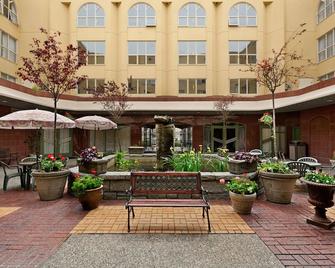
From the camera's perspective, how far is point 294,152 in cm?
1850

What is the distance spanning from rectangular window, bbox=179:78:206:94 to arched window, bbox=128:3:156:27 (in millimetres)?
6263

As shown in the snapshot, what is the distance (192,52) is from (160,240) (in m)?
20.8

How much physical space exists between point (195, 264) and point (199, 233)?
42.7 inches

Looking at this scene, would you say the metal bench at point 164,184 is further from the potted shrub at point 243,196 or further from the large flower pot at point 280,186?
the large flower pot at point 280,186

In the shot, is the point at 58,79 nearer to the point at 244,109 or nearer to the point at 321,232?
the point at 321,232

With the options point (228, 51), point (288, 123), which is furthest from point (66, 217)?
point (228, 51)

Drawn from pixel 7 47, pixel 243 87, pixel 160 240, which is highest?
pixel 7 47

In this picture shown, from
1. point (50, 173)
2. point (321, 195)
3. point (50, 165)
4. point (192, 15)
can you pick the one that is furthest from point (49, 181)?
point (192, 15)

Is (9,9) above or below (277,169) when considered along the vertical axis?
above

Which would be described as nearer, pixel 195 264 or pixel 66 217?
pixel 195 264

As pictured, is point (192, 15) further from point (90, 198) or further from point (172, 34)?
point (90, 198)

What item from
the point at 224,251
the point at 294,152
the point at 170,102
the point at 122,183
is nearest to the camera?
the point at 224,251

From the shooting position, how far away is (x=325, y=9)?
68.0 ft

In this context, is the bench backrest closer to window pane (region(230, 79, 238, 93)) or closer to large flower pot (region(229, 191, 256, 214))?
large flower pot (region(229, 191, 256, 214))
